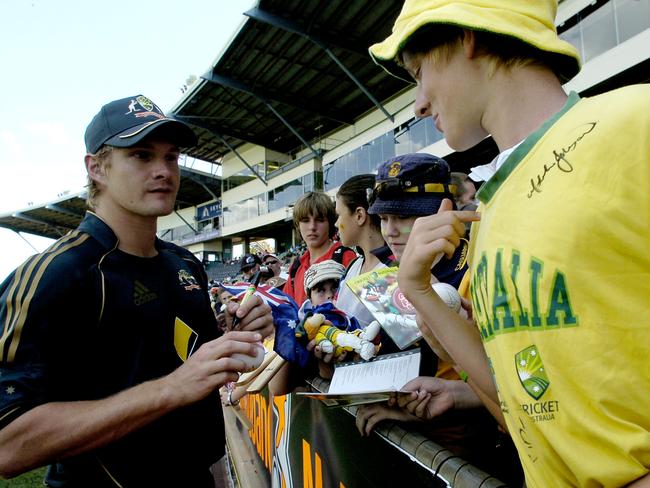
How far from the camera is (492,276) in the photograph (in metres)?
0.68

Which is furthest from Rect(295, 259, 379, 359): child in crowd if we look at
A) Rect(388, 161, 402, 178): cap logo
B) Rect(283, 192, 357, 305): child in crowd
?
Rect(283, 192, 357, 305): child in crowd

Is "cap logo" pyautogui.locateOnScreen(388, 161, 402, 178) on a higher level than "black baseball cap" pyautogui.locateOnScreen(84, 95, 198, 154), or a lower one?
lower

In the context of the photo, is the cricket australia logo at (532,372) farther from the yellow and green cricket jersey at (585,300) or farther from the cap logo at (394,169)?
the cap logo at (394,169)

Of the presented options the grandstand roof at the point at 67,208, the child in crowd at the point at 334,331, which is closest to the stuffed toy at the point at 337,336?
the child in crowd at the point at 334,331

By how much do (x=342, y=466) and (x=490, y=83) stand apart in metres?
1.36

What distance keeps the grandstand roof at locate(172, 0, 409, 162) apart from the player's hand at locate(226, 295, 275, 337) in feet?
38.6

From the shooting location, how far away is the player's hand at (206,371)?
128 cm

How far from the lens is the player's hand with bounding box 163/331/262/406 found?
1.28m

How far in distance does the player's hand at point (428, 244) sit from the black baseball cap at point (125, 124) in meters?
1.12

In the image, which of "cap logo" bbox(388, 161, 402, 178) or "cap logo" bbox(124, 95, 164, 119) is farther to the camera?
"cap logo" bbox(388, 161, 402, 178)

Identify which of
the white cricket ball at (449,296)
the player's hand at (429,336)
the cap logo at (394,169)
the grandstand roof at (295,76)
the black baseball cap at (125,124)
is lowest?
the player's hand at (429,336)
